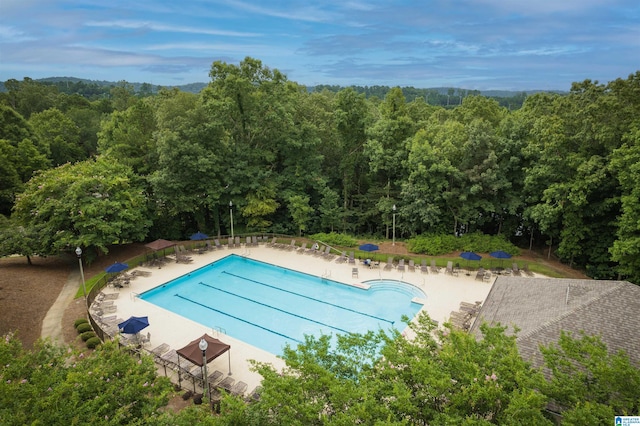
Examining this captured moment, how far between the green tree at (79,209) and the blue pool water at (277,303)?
164 inches

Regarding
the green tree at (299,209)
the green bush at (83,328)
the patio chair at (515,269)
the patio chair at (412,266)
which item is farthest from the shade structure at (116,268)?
the patio chair at (515,269)

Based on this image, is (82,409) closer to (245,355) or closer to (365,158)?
(245,355)

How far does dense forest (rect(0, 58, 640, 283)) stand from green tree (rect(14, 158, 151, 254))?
8 centimetres

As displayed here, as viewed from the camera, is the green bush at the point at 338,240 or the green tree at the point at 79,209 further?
the green bush at the point at 338,240

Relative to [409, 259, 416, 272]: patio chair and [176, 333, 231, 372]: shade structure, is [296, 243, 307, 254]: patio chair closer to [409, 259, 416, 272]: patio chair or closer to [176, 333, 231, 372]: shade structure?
[409, 259, 416, 272]: patio chair

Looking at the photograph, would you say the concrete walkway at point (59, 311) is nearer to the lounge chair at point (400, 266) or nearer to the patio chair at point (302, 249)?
the patio chair at point (302, 249)

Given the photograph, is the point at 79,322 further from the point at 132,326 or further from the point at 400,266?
the point at 400,266

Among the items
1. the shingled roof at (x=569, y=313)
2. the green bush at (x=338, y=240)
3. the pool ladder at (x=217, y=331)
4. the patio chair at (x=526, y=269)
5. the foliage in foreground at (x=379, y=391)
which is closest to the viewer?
the foliage in foreground at (x=379, y=391)

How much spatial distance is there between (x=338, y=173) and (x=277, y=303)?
49.6ft

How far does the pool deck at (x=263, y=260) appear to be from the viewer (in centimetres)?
1412

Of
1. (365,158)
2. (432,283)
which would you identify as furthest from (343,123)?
(432,283)

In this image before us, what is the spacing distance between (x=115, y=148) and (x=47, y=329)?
599 inches

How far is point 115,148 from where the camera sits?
26938 millimetres

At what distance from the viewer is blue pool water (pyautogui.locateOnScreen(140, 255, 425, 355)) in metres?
16.5
